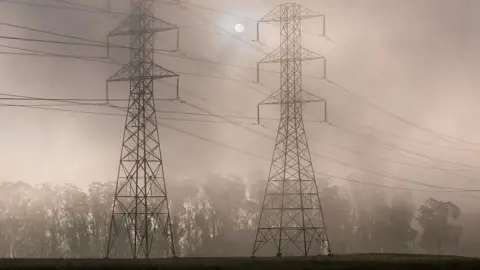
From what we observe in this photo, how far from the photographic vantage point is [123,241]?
174 m

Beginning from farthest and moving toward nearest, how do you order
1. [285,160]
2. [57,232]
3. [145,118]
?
[57,232] < [285,160] < [145,118]

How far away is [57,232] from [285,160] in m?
137

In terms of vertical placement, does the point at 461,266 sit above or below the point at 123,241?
above

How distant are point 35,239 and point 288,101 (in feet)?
438

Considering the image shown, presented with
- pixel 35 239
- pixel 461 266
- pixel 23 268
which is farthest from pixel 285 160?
pixel 35 239

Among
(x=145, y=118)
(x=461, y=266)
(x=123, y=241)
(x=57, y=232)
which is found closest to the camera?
(x=461, y=266)

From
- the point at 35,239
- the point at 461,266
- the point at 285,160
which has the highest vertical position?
the point at 285,160

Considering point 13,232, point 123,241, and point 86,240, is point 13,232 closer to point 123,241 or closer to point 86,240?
point 86,240

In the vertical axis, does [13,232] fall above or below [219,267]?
below

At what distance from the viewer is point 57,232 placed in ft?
615

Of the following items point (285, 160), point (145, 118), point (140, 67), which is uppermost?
point (140, 67)

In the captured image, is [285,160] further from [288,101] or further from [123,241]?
[123,241]

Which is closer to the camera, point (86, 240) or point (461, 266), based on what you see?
point (461, 266)

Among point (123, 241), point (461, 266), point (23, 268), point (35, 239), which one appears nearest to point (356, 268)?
point (461, 266)
